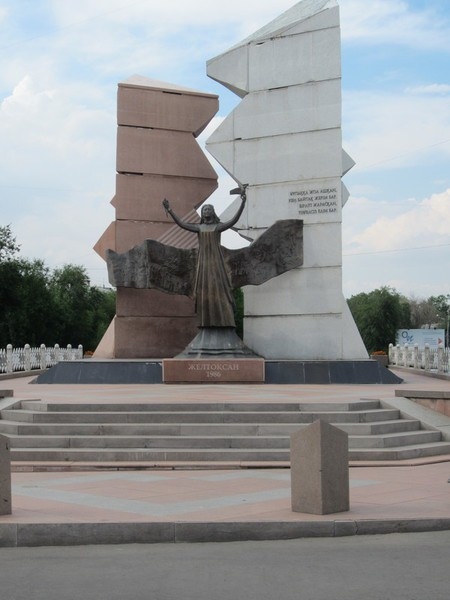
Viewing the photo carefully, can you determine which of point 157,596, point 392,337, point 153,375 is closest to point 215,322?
point 153,375

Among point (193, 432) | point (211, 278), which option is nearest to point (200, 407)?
point (193, 432)

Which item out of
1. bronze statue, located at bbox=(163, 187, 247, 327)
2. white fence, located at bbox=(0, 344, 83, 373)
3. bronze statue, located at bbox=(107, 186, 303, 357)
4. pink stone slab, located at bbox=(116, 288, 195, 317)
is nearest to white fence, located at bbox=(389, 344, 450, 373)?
bronze statue, located at bbox=(107, 186, 303, 357)

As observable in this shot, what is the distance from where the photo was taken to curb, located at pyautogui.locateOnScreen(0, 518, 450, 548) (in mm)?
7281

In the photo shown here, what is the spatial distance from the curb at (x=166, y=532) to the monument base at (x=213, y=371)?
13432mm

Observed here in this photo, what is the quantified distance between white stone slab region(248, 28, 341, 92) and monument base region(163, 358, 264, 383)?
8.60 metres

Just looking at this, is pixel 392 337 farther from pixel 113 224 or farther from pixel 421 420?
pixel 421 420

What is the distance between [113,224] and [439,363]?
11338 mm

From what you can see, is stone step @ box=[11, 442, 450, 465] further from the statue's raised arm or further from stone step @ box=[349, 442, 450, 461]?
the statue's raised arm

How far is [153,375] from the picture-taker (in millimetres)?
21641

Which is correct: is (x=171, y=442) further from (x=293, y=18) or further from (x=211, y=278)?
(x=293, y=18)

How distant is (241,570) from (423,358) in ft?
83.0

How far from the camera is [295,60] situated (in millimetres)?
24172

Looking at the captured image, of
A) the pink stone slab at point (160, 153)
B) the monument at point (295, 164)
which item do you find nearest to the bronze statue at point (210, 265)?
the monument at point (295, 164)

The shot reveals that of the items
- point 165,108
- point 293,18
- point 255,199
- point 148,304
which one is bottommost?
point 148,304
